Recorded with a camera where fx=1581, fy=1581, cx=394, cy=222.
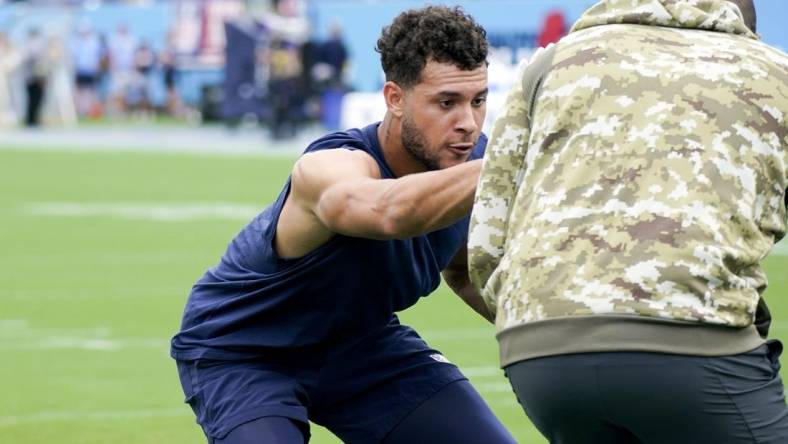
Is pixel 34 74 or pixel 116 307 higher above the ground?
pixel 116 307

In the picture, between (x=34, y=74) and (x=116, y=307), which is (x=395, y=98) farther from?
(x=34, y=74)

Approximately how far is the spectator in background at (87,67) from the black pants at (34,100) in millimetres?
2766

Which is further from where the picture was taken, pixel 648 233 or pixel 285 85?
pixel 285 85

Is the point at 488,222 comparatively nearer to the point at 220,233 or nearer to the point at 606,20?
the point at 606,20

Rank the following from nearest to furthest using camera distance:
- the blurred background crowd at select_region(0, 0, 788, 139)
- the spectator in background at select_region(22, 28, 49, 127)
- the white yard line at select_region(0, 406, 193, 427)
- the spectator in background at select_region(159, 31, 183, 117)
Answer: the white yard line at select_region(0, 406, 193, 427) < the blurred background crowd at select_region(0, 0, 788, 139) < the spectator in background at select_region(22, 28, 49, 127) < the spectator in background at select_region(159, 31, 183, 117)

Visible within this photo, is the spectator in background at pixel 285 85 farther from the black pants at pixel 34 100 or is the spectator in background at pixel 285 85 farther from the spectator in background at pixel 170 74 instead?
the black pants at pixel 34 100

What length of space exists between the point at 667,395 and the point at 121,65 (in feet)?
126

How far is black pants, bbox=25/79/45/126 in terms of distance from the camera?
122 feet

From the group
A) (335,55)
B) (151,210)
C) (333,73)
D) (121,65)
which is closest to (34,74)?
(121,65)

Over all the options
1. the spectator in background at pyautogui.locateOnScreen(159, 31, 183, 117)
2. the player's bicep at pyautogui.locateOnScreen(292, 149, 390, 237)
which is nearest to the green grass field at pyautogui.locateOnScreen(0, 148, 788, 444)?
the player's bicep at pyautogui.locateOnScreen(292, 149, 390, 237)

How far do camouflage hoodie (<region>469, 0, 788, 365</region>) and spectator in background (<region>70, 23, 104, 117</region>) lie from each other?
37467mm

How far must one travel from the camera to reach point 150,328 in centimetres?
1041

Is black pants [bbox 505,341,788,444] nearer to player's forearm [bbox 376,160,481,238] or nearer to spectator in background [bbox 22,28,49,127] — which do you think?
player's forearm [bbox 376,160,481,238]

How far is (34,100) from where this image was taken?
1478 inches
